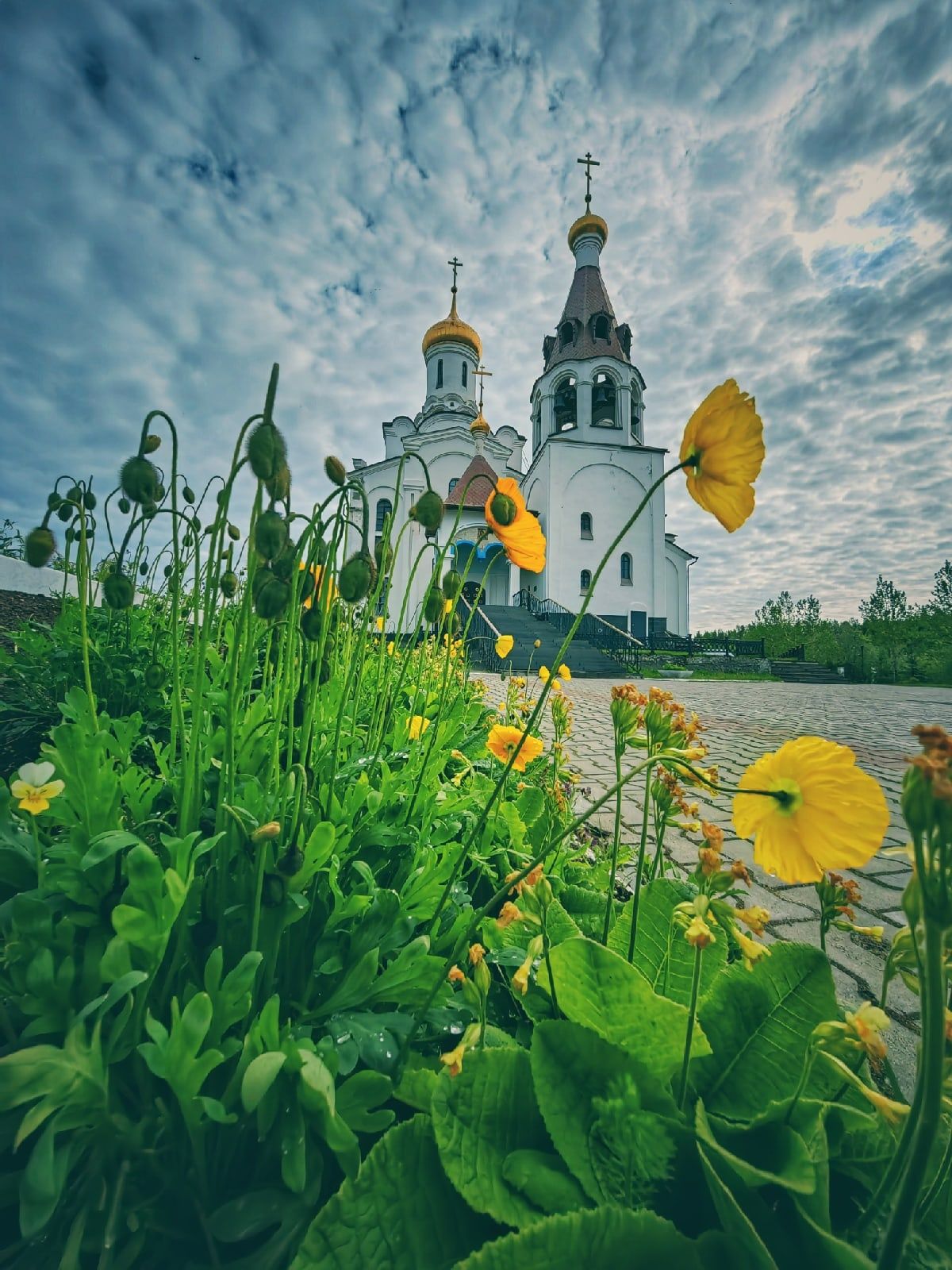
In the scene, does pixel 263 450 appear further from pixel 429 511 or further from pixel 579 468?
pixel 579 468

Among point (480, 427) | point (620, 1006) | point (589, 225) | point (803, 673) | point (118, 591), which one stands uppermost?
point (589, 225)

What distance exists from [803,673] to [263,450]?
2447cm

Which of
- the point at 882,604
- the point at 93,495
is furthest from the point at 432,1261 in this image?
the point at 882,604

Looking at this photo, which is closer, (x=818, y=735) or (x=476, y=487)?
(x=818, y=735)

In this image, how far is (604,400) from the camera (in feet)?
88.5

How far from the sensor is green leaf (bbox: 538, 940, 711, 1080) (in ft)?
2.56

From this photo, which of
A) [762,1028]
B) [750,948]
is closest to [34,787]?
[750,948]

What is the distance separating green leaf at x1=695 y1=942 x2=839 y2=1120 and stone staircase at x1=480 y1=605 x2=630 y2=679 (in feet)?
36.8

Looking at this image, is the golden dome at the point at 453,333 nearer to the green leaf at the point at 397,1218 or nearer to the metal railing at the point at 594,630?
the metal railing at the point at 594,630

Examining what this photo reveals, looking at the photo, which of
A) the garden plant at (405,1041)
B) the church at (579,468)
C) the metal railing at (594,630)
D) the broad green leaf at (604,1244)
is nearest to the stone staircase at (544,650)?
the metal railing at (594,630)

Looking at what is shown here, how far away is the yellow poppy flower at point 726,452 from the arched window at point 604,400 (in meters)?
28.4

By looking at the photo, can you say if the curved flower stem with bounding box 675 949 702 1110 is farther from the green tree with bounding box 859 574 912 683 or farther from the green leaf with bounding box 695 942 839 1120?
the green tree with bounding box 859 574 912 683

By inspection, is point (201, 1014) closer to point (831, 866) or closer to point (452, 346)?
point (831, 866)

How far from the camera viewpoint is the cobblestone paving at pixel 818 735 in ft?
5.45
